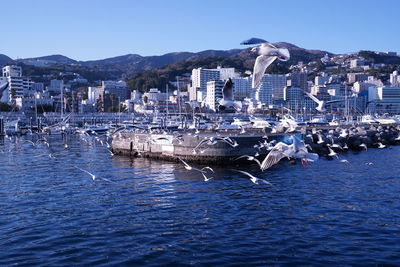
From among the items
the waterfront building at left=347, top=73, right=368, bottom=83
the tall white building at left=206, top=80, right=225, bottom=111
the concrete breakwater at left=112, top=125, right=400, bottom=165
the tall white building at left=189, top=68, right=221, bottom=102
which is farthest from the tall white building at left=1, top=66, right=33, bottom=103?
the waterfront building at left=347, top=73, right=368, bottom=83

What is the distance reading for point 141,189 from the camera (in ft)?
54.1

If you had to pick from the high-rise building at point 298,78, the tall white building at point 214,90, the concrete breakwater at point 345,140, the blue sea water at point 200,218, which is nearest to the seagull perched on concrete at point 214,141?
the blue sea water at point 200,218

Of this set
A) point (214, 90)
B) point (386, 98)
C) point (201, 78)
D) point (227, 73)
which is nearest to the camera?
point (214, 90)

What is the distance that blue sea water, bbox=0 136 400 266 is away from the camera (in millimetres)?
9156

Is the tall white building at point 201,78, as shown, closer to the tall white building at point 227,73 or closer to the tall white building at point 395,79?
the tall white building at point 227,73

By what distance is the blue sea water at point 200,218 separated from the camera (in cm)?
916

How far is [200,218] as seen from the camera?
12070 mm

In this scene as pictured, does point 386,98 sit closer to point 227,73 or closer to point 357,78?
point 357,78

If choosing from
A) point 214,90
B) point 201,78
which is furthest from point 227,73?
point 214,90

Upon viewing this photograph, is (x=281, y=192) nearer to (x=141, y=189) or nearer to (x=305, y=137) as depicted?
(x=141, y=189)

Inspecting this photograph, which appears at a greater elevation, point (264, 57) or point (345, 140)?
point (264, 57)

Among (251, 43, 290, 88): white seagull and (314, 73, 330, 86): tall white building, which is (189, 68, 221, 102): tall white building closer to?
(314, 73, 330, 86): tall white building

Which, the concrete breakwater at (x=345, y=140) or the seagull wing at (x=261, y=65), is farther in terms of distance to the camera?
the concrete breakwater at (x=345, y=140)

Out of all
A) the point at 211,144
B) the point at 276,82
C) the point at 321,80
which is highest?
the point at 321,80
